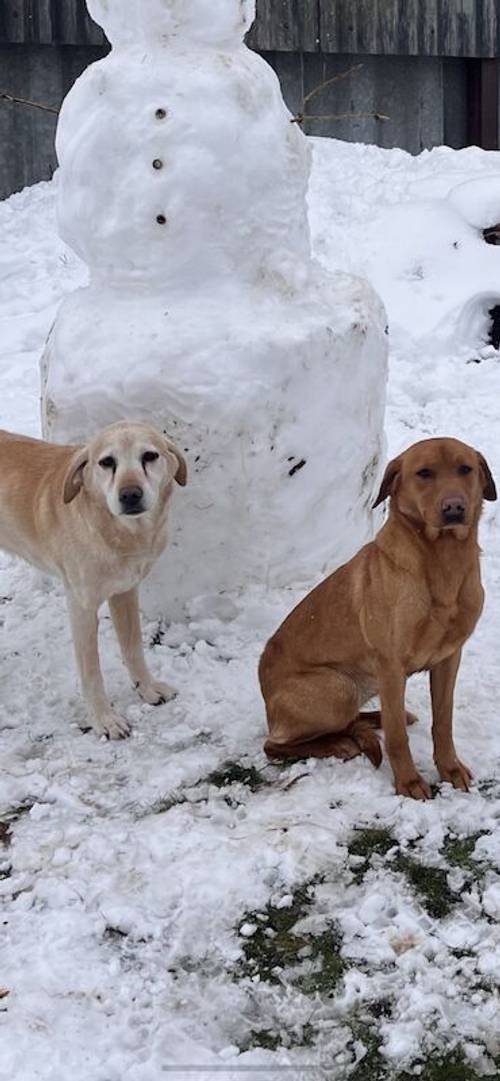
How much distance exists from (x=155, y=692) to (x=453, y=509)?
1.73 meters

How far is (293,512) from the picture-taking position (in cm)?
498

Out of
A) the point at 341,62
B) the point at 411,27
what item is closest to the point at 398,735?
the point at 341,62

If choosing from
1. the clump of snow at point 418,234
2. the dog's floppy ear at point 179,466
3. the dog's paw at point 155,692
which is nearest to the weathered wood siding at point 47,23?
the clump of snow at point 418,234

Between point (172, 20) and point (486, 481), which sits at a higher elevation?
point (172, 20)

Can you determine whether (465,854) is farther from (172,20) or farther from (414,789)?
(172,20)

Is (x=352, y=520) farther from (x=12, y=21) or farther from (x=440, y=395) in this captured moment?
(x=12, y=21)

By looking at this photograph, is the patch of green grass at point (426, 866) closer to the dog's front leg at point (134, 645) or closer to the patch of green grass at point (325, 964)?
the patch of green grass at point (325, 964)

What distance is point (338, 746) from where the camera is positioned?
383 cm

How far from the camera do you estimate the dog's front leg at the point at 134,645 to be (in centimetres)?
450

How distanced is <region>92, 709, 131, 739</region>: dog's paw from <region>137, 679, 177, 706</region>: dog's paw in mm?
237

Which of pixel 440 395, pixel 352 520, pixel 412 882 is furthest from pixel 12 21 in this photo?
pixel 412 882

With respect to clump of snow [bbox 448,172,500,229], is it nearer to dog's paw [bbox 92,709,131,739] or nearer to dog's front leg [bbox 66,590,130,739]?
dog's front leg [bbox 66,590,130,739]

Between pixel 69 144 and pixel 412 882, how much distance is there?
11.3ft

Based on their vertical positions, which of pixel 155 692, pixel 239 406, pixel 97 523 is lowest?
pixel 155 692
